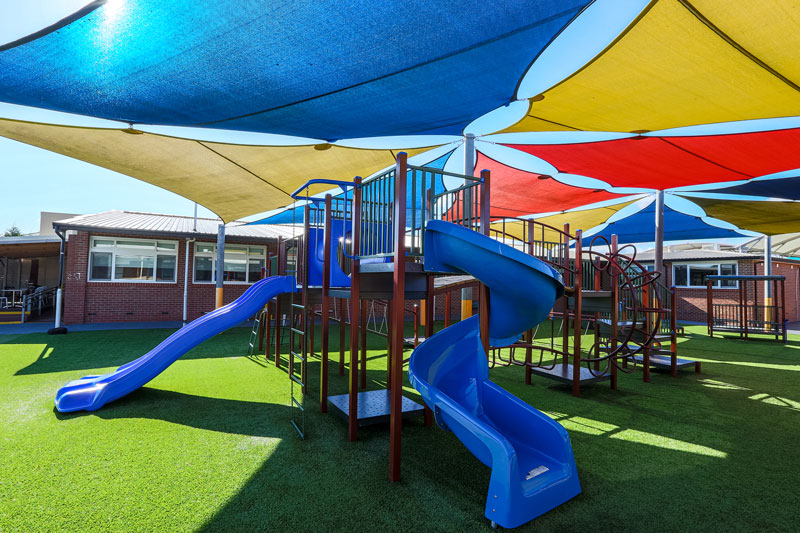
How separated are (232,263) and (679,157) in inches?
562

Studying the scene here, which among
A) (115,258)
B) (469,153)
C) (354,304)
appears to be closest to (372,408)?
(354,304)

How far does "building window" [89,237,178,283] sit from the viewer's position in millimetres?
13352

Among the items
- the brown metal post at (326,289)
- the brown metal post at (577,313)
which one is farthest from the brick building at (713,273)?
the brown metal post at (326,289)

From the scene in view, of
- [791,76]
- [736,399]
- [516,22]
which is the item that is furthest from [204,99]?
[736,399]

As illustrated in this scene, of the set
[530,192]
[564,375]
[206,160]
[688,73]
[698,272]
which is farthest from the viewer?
[698,272]

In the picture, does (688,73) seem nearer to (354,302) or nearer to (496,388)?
(496,388)

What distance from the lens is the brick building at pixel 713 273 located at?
18.4 meters

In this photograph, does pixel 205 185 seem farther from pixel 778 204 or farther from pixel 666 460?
pixel 778 204

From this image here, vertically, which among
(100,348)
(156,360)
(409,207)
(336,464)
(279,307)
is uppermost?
(409,207)

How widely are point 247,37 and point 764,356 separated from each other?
1245 cm

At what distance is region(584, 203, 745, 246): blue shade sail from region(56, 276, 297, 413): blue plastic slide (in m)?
9.54

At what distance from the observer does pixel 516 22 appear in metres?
3.90

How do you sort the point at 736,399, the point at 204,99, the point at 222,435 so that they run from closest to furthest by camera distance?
the point at 222,435, the point at 204,99, the point at 736,399

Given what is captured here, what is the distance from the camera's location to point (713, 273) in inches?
767
